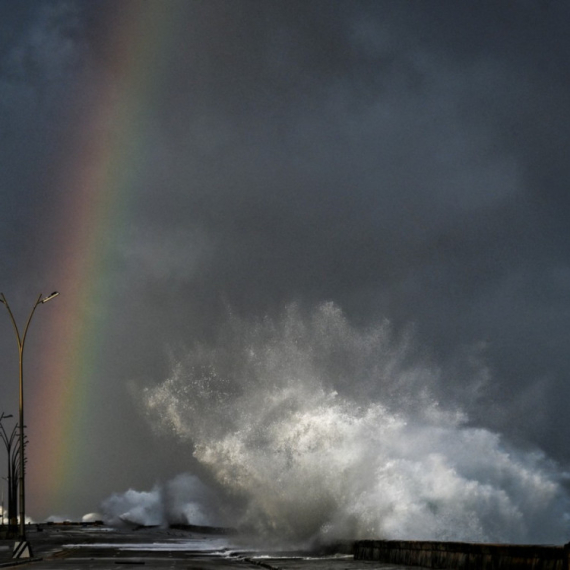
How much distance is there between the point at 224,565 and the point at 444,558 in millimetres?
13012

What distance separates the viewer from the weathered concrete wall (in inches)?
666

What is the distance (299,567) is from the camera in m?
32.3

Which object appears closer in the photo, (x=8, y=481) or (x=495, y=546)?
(x=495, y=546)

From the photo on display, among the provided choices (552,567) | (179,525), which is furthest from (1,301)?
(179,525)

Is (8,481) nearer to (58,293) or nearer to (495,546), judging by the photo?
(58,293)

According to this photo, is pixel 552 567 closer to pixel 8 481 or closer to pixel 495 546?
pixel 495 546

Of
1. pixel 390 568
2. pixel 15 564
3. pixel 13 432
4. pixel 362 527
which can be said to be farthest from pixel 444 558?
pixel 13 432

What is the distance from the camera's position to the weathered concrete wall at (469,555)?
16906 millimetres

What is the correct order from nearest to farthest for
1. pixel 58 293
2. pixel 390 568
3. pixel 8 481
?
pixel 390 568, pixel 58 293, pixel 8 481

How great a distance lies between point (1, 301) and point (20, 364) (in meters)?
3.15

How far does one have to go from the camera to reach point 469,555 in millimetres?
22203

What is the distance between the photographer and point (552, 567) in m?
16.5

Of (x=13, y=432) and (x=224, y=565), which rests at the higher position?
(x=13, y=432)

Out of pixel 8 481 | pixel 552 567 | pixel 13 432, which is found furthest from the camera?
pixel 8 481
